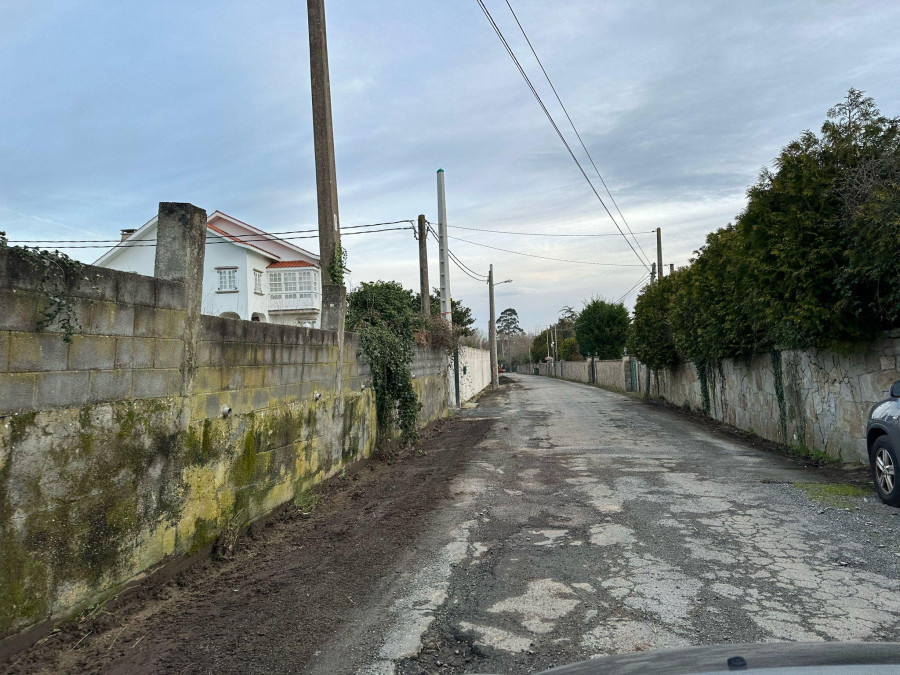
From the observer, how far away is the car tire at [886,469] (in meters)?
6.57

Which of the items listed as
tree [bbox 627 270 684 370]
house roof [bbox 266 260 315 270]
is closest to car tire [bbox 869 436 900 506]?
tree [bbox 627 270 684 370]

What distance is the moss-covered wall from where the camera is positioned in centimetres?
353

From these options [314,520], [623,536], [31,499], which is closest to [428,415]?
[314,520]

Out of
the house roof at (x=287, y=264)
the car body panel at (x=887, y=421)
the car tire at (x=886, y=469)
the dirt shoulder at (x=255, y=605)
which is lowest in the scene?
the dirt shoulder at (x=255, y=605)

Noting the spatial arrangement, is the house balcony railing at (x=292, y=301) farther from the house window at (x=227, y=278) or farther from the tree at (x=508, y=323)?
the tree at (x=508, y=323)

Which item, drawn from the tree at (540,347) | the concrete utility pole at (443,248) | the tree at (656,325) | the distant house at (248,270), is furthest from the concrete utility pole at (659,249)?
the tree at (540,347)

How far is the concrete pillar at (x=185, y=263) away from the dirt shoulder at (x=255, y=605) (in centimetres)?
132

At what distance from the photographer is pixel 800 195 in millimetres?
9508

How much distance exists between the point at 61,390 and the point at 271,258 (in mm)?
34829

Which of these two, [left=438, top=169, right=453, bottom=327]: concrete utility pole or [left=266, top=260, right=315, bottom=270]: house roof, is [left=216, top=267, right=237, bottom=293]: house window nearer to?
[left=266, top=260, right=315, bottom=270]: house roof

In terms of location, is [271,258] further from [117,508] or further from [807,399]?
[117,508]

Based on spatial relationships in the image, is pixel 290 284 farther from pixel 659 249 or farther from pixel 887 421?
pixel 887 421

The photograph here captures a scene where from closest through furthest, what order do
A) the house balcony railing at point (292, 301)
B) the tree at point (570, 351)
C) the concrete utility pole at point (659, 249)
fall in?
1. the concrete utility pole at point (659, 249)
2. the house balcony railing at point (292, 301)
3. the tree at point (570, 351)

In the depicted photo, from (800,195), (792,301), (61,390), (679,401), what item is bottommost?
(679,401)
